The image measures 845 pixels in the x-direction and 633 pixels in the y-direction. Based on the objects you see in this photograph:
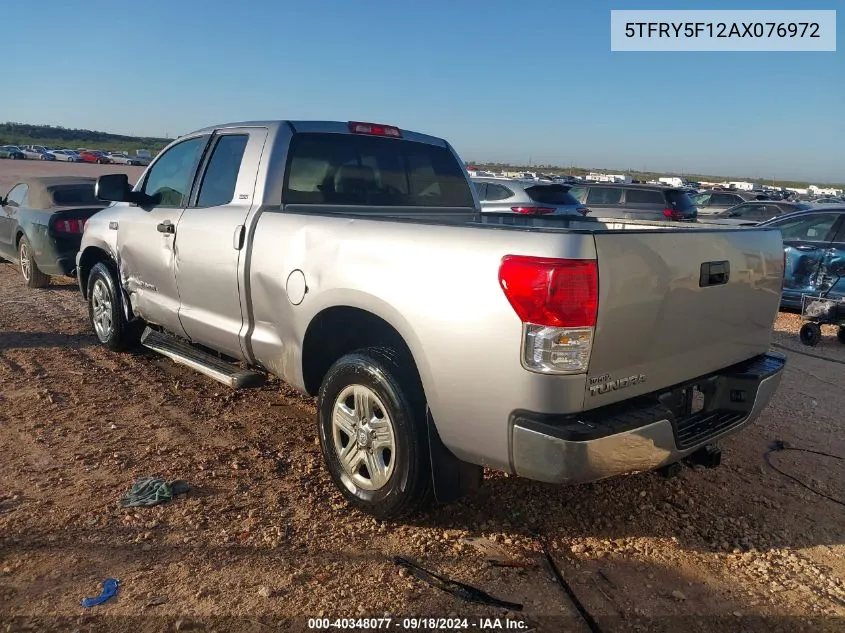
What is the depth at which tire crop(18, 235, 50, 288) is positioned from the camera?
9438mm

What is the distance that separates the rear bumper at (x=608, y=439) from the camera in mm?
2596

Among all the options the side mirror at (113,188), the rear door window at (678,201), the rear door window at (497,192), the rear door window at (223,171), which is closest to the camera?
the rear door window at (223,171)

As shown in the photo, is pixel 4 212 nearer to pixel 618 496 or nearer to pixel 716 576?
pixel 618 496

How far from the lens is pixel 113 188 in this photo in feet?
17.0

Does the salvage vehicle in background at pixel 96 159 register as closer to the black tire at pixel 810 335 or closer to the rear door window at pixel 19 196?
the rear door window at pixel 19 196

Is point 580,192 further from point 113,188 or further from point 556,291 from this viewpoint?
point 556,291

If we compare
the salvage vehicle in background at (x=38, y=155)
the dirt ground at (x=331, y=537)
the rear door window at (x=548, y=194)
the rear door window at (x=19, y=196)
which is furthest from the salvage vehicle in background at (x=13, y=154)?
the dirt ground at (x=331, y=537)

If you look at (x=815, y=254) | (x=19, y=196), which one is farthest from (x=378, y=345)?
(x=19, y=196)

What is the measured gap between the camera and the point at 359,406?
3396 millimetres

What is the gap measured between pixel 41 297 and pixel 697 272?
8.63 meters

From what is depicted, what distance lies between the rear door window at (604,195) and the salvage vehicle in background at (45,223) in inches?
438

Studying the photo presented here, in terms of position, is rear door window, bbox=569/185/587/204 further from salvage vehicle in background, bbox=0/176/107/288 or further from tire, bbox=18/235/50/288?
tire, bbox=18/235/50/288

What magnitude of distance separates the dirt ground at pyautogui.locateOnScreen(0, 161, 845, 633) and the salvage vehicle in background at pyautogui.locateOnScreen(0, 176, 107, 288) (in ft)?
14.7

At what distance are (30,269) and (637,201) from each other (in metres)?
12.3
